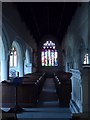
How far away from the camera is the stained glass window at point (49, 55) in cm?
2747

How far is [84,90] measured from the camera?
4.86 m

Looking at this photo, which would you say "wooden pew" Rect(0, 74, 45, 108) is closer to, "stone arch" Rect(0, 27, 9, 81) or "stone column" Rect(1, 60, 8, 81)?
"stone arch" Rect(0, 27, 9, 81)

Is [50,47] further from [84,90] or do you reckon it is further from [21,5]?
[84,90]

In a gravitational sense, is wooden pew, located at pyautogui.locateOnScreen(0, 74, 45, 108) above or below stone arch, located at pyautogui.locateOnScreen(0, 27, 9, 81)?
below

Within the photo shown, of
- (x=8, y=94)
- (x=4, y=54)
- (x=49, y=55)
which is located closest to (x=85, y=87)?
(x=8, y=94)

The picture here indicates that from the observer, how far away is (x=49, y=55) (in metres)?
28.0

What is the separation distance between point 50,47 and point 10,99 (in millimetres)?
19512

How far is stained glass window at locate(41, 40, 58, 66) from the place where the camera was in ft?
90.1

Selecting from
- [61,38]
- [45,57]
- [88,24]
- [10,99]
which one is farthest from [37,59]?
[10,99]

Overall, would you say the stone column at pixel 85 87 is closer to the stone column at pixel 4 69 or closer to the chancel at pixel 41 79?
the chancel at pixel 41 79

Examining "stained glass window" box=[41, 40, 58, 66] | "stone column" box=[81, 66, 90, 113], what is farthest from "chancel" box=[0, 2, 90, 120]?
"stained glass window" box=[41, 40, 58, 66]

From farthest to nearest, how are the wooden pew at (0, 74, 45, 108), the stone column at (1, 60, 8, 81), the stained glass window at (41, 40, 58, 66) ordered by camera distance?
the stained glass window at (41, 40, 58, 66) < the stone column at (1, 60, 8, 81) < the wooden pew at (0, 74, 45, 108)

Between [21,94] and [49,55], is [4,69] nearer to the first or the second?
[21,94]

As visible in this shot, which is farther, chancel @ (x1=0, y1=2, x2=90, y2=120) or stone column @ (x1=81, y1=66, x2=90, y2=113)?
chancel @ (x1=0, y1=2, x2=90, y2=120)
